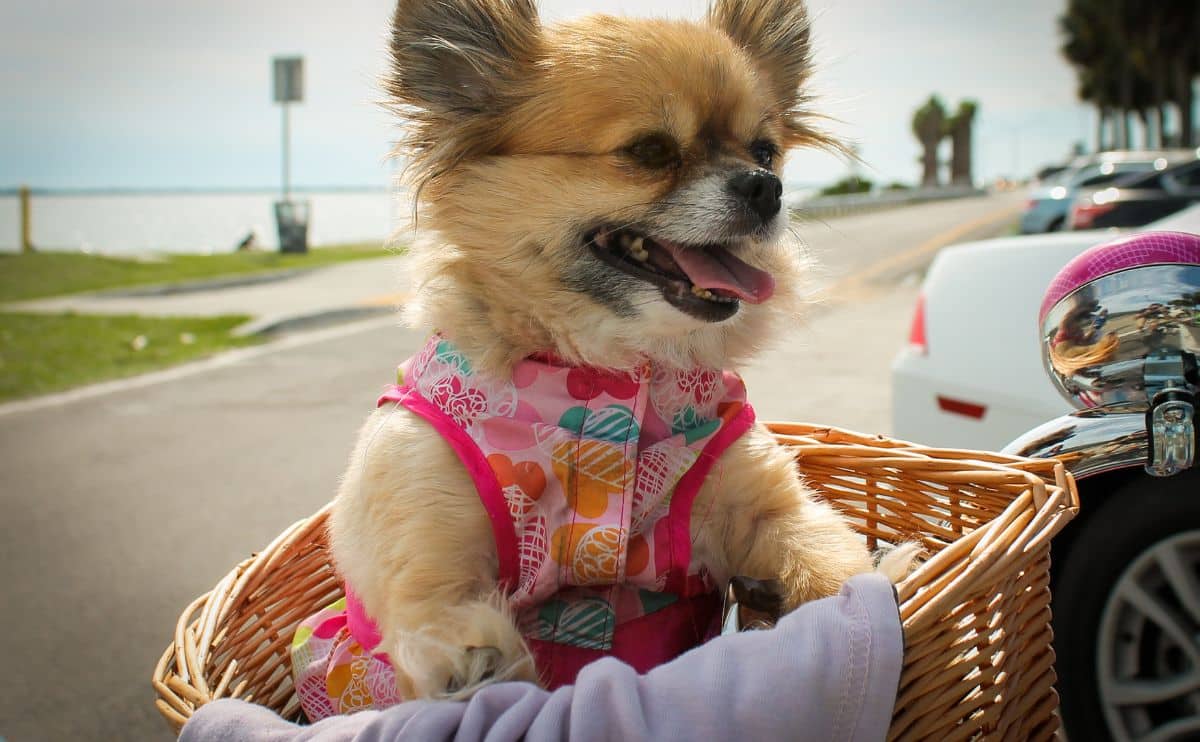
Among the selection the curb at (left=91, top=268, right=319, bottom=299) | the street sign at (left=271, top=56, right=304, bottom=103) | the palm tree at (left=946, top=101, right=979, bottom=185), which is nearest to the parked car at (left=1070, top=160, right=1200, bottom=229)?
the curb at (left=91, top=268, right=319, bottom=299)

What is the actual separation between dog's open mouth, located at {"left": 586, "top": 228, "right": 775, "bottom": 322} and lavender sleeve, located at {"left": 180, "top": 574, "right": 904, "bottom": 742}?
0.79 meters

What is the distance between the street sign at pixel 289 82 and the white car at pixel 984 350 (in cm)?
1675

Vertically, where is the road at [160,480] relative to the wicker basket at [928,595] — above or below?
below

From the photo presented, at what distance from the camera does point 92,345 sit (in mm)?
9477

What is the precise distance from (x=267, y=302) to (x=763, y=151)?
1123 centimetres

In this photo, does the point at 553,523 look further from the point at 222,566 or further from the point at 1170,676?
the point at 222,566

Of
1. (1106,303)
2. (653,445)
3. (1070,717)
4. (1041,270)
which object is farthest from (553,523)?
(1041,270)

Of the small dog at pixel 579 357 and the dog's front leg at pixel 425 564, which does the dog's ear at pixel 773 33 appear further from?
the dog's front leg at pixel 425 564

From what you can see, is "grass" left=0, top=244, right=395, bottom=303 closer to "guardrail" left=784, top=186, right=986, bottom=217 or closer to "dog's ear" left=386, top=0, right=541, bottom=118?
"guardrail" left=784, top=186, right=986, bottom=217

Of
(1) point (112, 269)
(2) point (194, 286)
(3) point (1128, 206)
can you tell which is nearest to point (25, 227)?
(1) point (112, 269)

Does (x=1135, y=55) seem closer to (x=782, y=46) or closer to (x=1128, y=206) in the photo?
(x=1128, y=206)

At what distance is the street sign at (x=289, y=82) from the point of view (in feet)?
59.3

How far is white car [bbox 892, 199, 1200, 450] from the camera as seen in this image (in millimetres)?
3127

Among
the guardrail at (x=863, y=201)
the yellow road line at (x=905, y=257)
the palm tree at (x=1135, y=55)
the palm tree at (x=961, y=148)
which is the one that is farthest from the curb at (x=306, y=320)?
the palm tree at (x=961, y=148)
